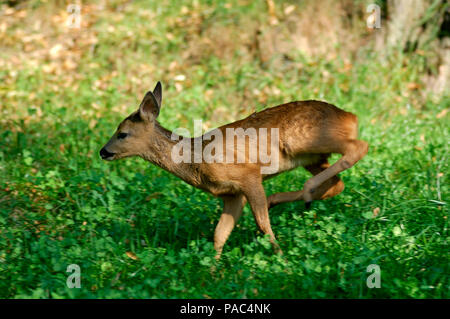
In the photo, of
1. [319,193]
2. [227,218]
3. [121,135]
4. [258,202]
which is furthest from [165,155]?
[319,193]

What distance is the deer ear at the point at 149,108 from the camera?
5328 millimetres

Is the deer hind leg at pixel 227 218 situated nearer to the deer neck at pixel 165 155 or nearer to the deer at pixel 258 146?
the deer at pixel 258 146

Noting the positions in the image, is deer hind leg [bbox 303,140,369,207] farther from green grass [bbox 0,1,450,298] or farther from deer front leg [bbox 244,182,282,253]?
deer front leg [bbox 244,182,282,253]

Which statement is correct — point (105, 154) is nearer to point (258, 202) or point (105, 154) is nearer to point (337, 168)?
point (258, 202)

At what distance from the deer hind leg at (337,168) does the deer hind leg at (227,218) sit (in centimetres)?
59

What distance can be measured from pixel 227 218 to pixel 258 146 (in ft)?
2.23

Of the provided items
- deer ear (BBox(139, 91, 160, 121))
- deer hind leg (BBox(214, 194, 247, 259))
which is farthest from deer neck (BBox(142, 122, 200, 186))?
deer hind leg (BBox(214, 194, 247, 259))

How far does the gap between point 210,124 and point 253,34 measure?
1940 millimetres

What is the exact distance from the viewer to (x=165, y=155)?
539cm

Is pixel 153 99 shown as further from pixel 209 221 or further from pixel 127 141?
pixel 209 221

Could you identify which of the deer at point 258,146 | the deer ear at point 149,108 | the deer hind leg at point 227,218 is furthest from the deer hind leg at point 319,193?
the deer ear at point 149,108

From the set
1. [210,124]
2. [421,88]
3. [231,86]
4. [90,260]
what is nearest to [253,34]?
[231,86]

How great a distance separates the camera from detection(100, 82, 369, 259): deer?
5250 millimetres

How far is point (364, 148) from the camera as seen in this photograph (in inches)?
212
